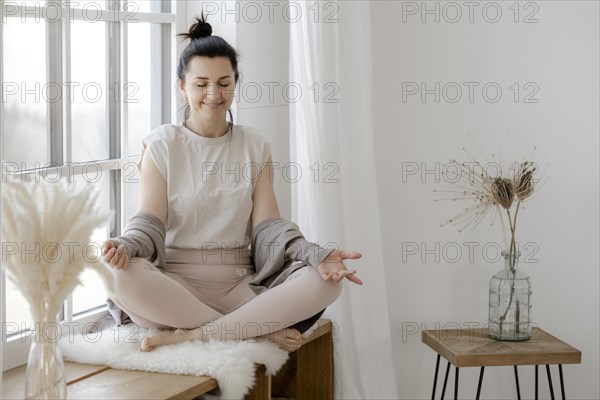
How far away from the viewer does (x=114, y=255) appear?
6.54 feet

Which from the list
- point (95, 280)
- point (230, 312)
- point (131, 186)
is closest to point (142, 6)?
A: point (131, 186)

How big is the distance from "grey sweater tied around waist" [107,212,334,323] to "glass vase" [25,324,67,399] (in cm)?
45

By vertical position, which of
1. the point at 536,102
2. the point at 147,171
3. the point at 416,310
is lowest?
the point at 416,310

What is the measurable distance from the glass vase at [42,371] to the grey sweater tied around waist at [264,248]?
453 mm

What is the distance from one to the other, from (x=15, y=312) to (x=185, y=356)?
429 mm

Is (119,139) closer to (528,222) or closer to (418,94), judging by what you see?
(418,94)

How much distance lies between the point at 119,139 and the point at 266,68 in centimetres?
49

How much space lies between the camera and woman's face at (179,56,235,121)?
2.34 metres

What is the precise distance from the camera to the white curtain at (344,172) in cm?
254

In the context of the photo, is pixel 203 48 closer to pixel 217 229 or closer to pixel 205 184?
pixel 205 184

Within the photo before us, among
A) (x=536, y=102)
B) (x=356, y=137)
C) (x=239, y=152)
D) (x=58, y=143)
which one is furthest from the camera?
(x=536, y=102)

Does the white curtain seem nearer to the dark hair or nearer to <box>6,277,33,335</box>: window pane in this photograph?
the dark hair

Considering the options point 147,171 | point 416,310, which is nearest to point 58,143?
point 147,171

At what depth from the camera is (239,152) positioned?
2438mm
